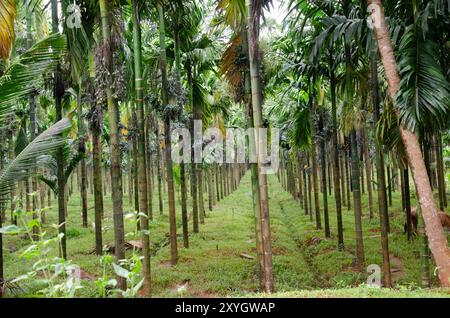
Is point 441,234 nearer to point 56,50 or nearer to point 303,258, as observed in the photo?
point 56,50

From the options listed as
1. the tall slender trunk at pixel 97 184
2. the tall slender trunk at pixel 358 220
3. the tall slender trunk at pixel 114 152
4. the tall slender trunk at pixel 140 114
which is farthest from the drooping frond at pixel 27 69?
the tall slender trunk at pixel 358 220

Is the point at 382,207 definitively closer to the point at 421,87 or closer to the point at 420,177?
the point at 420,177

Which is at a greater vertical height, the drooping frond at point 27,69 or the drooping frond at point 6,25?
the drooping frond at point 6,25

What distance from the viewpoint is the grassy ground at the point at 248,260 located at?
34.3ft

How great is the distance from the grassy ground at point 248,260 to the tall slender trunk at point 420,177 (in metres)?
0.82

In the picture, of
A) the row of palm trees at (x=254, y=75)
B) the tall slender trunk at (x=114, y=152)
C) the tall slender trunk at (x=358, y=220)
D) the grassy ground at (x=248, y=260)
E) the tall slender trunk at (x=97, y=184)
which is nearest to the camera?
the row of palm trees at (x=254, y=75)

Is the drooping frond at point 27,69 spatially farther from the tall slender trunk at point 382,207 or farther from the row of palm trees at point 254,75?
the tall slender trunk at point 382,207

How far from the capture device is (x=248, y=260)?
1343 centimetres

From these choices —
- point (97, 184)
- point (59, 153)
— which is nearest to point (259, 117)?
point (59, 153)

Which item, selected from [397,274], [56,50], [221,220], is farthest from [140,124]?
[221,220]

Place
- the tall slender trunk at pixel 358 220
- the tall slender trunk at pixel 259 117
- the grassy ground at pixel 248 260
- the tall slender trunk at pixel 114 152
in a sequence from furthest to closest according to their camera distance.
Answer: the tall slender trunk at pixel 358 220 < the grassy ground at pixel 248 260 < the tall slender trunk at pixel 259 117 < the tall slender trunk at pixel 114 152

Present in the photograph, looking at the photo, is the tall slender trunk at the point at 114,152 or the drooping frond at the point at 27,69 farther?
the tall slender trunk at the point at 114,152

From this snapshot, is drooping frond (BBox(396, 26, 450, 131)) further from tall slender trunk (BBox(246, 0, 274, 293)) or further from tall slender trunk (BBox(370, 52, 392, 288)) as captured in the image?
tall slender trunk (BBox(246, 0, 274, 293))

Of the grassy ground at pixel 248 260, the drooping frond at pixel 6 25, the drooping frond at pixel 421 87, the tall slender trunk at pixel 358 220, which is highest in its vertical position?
the drooping frond at pixel 6 25
